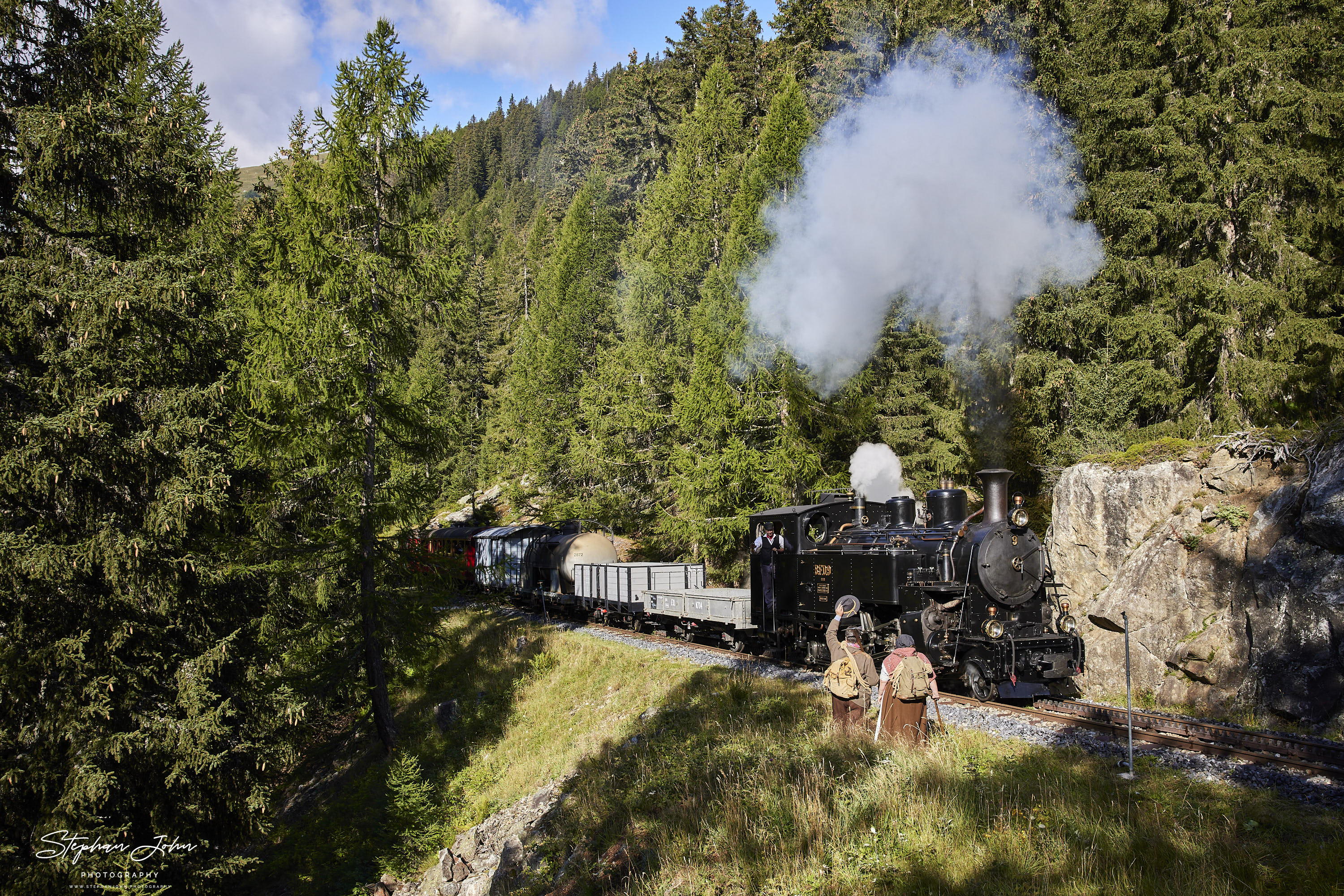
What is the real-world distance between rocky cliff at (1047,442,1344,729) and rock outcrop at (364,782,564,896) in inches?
374

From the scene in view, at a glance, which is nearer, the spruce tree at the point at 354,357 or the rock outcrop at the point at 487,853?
the rock outcrop at the point at 487,853

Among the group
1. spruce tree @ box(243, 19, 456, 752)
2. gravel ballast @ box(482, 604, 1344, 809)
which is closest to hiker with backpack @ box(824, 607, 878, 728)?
gravel ballast @ box(482, 604, 1344, 809)

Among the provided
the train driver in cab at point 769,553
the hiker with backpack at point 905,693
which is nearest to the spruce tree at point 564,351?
the train driver in cab at point 769,553

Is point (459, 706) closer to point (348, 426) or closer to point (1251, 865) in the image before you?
point (348, 426)

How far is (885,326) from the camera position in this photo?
2256 cm

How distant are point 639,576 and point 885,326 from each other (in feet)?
34.0

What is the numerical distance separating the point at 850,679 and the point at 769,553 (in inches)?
289

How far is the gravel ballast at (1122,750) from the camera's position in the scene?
7.03 meters

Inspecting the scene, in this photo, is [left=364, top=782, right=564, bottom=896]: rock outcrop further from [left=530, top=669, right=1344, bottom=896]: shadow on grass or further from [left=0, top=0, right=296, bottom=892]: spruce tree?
[left=0, top=0, right=296, bottom=892]: spruce tree

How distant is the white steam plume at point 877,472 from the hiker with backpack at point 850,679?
8118mm

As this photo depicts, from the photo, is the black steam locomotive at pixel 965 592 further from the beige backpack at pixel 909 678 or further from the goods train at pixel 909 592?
the beige backpack at pixel 909 678

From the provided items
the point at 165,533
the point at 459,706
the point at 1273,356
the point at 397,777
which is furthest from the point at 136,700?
the point at 1273,356

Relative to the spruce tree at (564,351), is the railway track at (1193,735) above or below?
below

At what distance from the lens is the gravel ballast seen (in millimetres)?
7031
